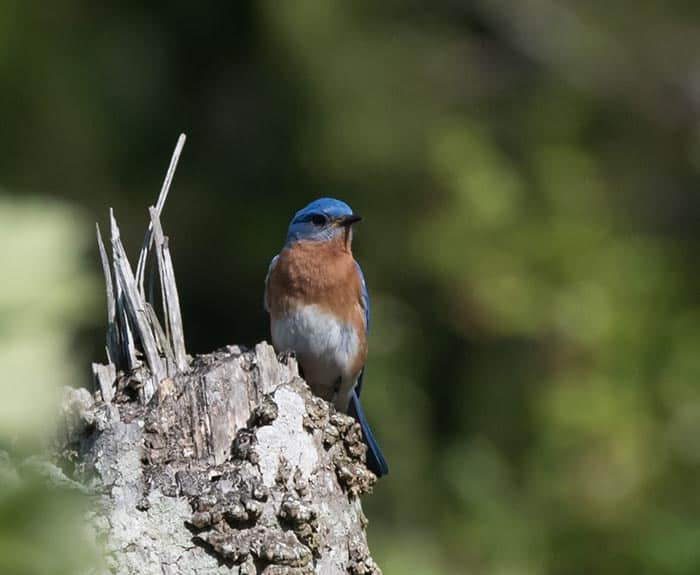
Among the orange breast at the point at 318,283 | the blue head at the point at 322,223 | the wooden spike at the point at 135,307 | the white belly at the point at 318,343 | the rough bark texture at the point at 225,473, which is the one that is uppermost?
the blue head at the point at 322,223

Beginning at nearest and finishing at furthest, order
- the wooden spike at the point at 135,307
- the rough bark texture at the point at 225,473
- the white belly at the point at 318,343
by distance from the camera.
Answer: the rough bark texture at the point at 225,473 → the wooden spike at the point at 135,307 → the white belly at the point at 318,343

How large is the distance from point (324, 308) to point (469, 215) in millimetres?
2140

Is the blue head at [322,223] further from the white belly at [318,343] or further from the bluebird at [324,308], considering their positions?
the white belly at [318,343]

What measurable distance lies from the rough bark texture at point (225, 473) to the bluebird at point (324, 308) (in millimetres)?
2051

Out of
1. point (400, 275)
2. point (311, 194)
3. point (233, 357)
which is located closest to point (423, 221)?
point (400, 275)

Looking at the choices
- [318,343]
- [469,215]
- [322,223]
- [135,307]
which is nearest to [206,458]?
[135,307]

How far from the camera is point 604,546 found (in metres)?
6.99

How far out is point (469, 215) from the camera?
7582 mm

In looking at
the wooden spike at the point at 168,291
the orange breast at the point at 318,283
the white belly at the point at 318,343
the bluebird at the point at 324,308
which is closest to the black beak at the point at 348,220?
the bluebird at the point at 324,308

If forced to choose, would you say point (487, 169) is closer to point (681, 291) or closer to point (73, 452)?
point (681, 291)

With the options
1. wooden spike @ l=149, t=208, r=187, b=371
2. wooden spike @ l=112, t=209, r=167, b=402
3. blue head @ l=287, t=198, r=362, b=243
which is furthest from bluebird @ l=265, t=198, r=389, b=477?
wooden spike @ l=112, t=209, r=167, b=402

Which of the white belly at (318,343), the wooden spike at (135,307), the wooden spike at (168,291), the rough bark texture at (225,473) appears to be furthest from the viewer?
the white belly at (318,343)

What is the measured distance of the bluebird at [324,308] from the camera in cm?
570

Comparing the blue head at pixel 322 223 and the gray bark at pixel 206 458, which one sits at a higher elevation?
the blue head at pixel 322 223
